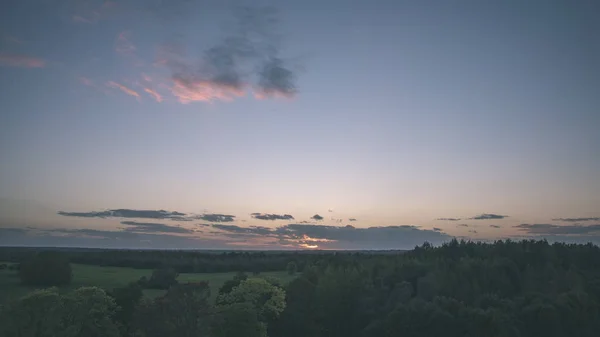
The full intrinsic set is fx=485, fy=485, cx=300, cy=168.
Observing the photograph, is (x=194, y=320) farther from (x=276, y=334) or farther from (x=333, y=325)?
(x=333, y=325)

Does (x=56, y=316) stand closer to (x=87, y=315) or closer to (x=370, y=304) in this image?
(x=87, y=315)

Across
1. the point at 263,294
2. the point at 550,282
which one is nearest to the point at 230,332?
the point at 263,294

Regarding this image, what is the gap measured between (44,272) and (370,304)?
59.7 m

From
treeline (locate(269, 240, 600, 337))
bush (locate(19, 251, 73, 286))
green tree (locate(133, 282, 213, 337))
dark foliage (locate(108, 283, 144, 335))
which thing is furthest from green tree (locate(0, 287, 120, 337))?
bush (locate(19, 251, 73, 286))

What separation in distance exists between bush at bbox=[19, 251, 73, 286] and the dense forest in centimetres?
197

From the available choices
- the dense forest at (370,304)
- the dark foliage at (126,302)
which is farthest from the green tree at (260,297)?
the dark foliage at (126,302)

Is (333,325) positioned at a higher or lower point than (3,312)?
lower

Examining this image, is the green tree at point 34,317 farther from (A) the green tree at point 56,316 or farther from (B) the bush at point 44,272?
(B) the bush at point 44,272

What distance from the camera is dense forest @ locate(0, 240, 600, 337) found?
3562 cm

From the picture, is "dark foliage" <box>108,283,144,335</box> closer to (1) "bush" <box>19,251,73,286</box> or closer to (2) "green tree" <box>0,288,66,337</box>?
(2) "green tree" <box>0,288,66,337</box>

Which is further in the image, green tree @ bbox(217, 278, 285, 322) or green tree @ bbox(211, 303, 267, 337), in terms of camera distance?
green tree @ bbox(217, 278, 285, 322)

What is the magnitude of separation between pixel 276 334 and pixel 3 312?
26610 millimetres

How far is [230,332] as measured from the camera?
128ft

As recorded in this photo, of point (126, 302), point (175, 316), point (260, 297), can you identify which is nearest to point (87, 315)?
point (175, 316)
